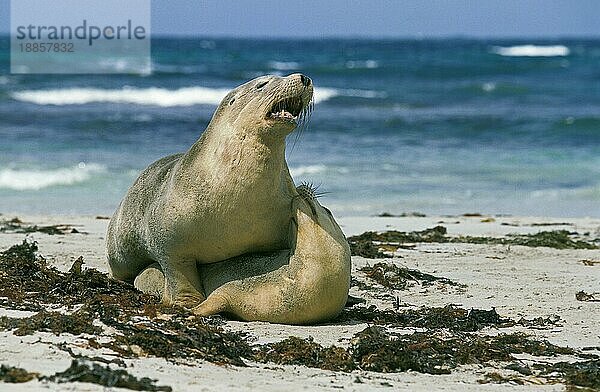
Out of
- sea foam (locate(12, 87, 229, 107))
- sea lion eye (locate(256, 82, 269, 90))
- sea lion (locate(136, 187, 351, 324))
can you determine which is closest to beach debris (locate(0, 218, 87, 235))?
sea lion (locate(136, 187, 351, 324))

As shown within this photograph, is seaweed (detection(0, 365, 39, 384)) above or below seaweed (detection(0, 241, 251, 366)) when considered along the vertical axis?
above

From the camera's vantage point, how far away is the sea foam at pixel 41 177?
1518 centimetres

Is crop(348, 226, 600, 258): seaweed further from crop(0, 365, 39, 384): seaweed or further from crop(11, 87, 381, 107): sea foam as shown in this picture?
crop(11, 87, 381, 107): sea foam

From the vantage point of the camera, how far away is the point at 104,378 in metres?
4.18

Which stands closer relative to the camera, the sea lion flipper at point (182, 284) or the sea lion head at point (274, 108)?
the sea lion head at point (274, 108)

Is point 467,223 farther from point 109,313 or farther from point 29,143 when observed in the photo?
point 29,143

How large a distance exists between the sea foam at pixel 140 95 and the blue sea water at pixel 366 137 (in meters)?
0.06

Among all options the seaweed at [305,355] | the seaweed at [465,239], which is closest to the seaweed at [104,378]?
the seaweed at [305,355]

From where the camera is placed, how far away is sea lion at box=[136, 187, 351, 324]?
5.98 meters

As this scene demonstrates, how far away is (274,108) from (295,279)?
99 cm

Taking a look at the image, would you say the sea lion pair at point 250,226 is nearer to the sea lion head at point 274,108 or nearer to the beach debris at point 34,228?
the sea lion head at point 274,108

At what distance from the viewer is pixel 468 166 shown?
18578 mm

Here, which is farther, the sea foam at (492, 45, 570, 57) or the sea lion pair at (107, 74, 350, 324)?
the sea foam at (492, 45, 570, 57)

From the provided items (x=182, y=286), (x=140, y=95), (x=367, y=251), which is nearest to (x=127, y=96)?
(x=140, y=95)
